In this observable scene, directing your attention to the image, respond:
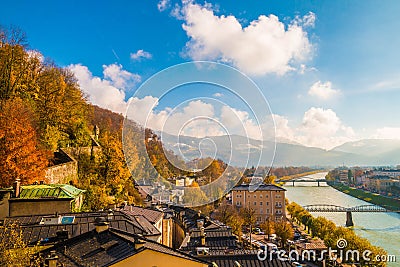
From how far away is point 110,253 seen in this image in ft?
16.1

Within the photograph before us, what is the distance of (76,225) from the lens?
6.94 meters

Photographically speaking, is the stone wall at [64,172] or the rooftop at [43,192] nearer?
the rooftop at [43,192]

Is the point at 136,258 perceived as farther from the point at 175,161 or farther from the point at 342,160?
the point at 342,160

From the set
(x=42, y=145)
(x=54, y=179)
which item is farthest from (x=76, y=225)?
(x=42, y=145)

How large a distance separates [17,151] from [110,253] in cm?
758

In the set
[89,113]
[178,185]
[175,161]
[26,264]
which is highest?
[89,113]

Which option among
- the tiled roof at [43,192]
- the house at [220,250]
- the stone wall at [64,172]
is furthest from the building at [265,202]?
the tiled roof at [43,192]

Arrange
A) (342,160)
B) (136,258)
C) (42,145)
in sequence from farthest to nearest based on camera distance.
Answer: (342,160) < (42,145) < (136,258)

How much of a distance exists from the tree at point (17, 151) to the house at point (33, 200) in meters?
1.23

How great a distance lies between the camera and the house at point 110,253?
14.7 ft

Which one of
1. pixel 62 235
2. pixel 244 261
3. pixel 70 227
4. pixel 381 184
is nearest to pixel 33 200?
pixel 70 227

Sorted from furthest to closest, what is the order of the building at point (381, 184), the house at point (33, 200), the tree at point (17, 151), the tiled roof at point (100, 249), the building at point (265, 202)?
the building at point (381, 184) < the building at point (265, 202) < the tree at point (17, 151) < the house at point (33, 200) < the tiled roof at point (100, 249)

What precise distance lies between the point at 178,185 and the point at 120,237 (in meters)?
1.25

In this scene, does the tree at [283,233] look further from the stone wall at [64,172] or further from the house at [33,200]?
the house at [33,200]
